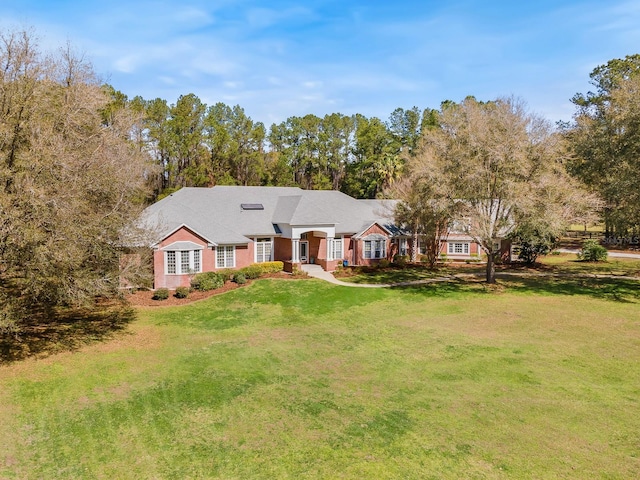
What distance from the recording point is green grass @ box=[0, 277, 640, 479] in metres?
10.1

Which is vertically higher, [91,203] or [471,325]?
[91,203]

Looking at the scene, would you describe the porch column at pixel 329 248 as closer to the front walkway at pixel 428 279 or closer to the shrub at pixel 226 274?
the front walkway at pixel 428 279

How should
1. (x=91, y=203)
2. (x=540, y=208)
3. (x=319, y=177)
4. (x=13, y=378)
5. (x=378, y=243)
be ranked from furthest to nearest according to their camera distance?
(x=319, y=177), (x=378, y=243), (x=540, y=208), (x=91, y=203), (x=13, y=378)

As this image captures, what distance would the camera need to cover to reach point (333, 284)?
30672 mm

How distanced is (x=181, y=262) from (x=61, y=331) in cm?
959

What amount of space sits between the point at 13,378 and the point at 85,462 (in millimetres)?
7321

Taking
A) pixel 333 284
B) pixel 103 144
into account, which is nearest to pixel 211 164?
pixel 333 284

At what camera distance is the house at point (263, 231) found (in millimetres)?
29266

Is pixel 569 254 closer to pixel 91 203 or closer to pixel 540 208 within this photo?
pixel 540 208

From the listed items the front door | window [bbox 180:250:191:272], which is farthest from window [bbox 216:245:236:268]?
the front door

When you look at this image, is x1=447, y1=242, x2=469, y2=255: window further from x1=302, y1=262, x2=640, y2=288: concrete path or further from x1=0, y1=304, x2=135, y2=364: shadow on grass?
x1=0, y1=304, x2=135, y2=364: shadow on grass

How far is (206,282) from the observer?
2845 centimetres

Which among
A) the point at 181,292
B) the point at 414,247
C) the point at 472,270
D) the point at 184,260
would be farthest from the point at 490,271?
the point at 184,260

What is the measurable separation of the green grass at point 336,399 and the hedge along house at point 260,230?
6454 millimetres
